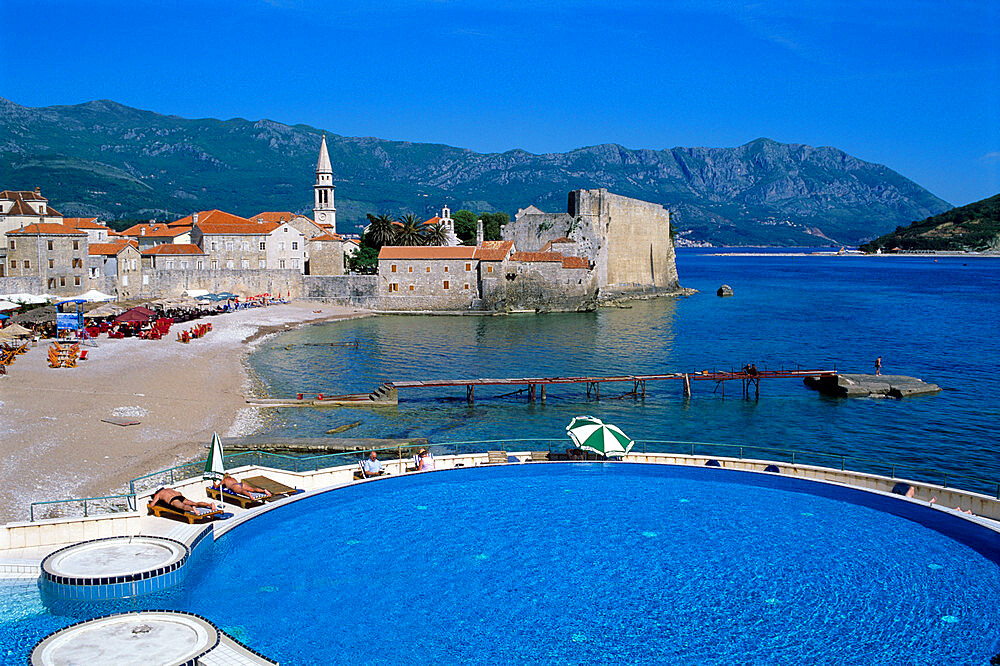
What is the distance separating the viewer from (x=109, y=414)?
24859 mm

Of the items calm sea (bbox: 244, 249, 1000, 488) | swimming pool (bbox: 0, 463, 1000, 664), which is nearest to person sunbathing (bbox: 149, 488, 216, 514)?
swimming pool (bbox: 0, 463, 1000, 664)

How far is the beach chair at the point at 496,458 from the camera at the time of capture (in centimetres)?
1934

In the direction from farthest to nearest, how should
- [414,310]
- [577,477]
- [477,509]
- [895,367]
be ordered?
[414,310]
[895,367]
[577,477]
[477,509]

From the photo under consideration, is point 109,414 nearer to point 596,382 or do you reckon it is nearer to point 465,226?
point 596,382

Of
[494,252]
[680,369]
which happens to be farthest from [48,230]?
[680,369]

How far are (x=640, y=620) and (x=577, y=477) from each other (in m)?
6.97

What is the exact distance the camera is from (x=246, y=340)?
1817 inches

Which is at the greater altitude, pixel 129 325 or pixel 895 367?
pixel 129 325

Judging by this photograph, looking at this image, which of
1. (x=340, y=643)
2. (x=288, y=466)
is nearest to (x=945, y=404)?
(x=288, y=466)

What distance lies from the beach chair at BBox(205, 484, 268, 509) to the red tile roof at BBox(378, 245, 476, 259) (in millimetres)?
49583

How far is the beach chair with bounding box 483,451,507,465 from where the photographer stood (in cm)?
1934

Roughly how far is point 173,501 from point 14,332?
26.8m

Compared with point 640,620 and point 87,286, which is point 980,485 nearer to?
point 640,620

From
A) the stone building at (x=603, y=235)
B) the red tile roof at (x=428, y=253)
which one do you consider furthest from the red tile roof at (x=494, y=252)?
the stone building at (x=603, y=235)
